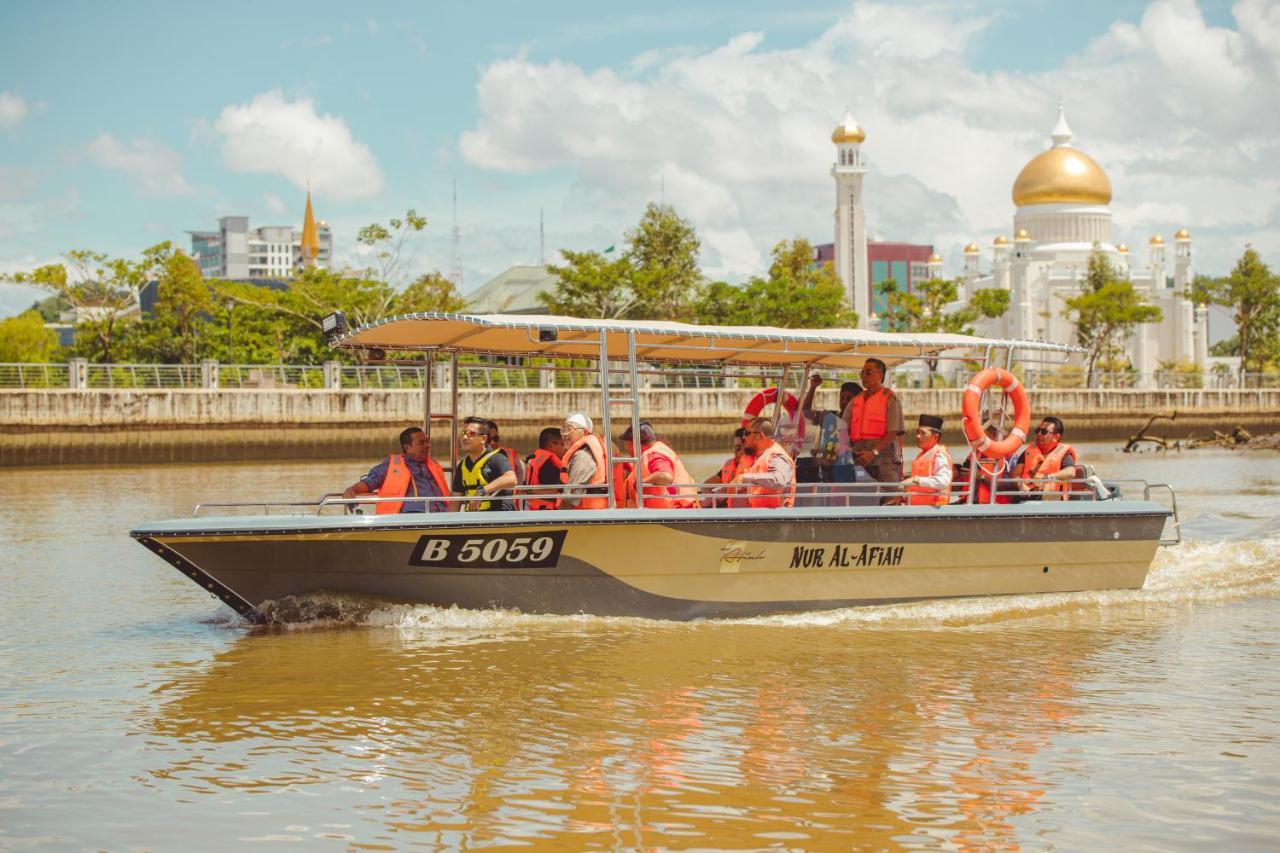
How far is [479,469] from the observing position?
419 inches

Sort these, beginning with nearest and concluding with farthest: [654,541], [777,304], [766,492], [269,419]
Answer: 1. [654,541]
2. [766,492]
3. [269,419]
4. [777,304]

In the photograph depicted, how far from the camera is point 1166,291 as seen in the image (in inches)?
3703

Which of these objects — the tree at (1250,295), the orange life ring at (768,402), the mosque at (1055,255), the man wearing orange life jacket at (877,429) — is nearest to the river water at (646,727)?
the man wearing orange life jacket at (877,429)

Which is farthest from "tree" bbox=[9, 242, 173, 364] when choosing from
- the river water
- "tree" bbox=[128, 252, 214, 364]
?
the river water

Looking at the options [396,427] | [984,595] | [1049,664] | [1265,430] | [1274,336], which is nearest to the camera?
[1049,664]

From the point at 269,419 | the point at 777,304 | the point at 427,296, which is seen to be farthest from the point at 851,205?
the point at 269,419

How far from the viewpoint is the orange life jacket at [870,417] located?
11594mm

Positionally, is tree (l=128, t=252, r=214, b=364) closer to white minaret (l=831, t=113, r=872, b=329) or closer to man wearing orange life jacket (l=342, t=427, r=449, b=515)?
man wearing orange life jacket (l=342, t=427, r=449, b=515)

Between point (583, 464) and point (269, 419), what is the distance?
2862 cm

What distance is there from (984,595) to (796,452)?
1.93 meters

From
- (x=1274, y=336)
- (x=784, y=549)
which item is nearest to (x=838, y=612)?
(x=784, y=549)

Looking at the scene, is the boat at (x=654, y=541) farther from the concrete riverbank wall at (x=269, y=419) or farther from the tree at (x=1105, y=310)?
the tree at (x=1105, y=310)

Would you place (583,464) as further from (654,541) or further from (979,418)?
(979,418)

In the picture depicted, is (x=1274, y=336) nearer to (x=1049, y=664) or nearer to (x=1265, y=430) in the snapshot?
(x=1265, y=430)
